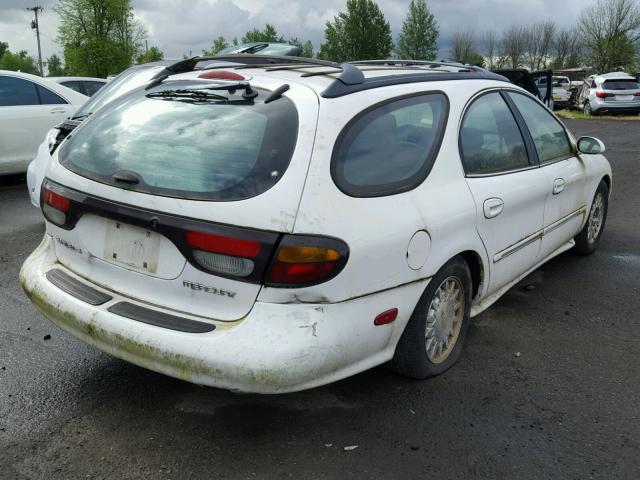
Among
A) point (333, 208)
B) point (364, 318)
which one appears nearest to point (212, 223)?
point (333, 208)

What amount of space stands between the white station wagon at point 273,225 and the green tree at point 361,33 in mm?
85083

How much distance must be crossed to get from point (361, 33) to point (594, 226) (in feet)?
279

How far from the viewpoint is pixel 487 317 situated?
4.16m

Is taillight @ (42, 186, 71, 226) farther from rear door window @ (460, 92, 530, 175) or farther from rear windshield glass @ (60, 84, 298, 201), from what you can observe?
rear door window @ (460, 92, 530, 175)

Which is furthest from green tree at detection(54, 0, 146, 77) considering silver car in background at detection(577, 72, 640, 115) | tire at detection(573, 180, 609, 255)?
tire at detection(573, 180, 609, 255)

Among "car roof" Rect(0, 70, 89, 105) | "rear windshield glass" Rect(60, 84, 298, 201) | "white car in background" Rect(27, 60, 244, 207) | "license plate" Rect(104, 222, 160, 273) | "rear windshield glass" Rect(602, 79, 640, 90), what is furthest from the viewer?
"rear windshield glass" Rect(602, 79, 640, 90)

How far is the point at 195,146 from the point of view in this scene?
269cm

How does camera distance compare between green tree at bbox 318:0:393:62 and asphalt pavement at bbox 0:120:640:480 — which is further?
green tree at bbox 318:0:393:62

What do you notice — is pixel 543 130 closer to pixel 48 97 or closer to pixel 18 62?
pixel 48 97

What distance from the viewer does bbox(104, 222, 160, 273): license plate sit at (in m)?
2.64

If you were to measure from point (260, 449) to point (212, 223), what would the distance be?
99cm

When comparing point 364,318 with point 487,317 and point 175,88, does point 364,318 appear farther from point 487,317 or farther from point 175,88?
point 487,317

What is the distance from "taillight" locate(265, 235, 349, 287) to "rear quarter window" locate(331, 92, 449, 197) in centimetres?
28

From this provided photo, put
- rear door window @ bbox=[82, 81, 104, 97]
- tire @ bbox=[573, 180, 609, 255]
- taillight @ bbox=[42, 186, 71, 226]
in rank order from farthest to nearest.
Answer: rear door window @ bbox=[82, 81, 104, 97] → tire @ bbox=[573, 180, 609, 255] → taillight @ bbox=[42, 186, 71, 226]
